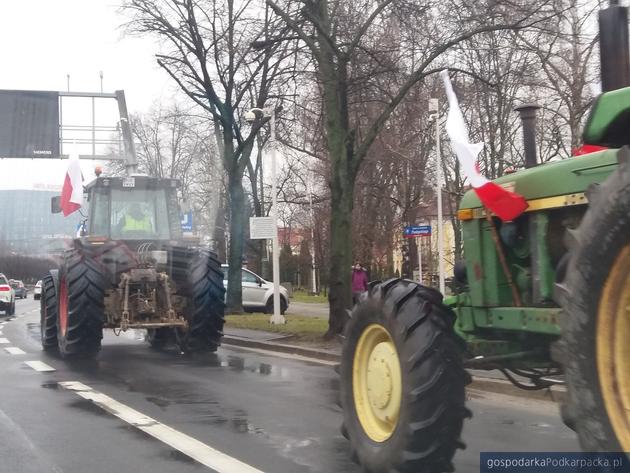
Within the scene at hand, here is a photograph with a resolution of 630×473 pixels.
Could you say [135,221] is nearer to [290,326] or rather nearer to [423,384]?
[290,326]

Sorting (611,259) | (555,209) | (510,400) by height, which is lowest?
(510,400)

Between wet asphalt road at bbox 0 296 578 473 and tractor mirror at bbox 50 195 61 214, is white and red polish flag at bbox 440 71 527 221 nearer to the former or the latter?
wet asphalt road at bbox 0 296 578 473

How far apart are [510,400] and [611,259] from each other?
593cm

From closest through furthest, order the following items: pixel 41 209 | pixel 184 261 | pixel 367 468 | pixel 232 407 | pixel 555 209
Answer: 1. pixel 555 209
2. pixel 367 468
3. pixel 232 407
4. pixel 184 261
5. pixel 41 209

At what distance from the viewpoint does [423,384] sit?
448 cm

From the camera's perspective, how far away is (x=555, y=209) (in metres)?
4.38

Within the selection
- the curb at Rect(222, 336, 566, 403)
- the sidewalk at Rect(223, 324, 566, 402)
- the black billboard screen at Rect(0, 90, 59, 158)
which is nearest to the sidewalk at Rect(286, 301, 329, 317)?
the sidewalk at Rect(223, 324, 566, 402)

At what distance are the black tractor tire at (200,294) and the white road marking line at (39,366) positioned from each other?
→ 2.52 metres

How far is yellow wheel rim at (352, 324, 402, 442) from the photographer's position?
4.89m

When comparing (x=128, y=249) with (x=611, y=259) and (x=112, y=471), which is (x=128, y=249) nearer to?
(x=112, y=471)

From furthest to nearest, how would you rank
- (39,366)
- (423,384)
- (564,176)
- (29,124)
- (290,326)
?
1. (29,124)
2. (290,326)
3. (39,366)
4. (423,384)
5. (564,176)

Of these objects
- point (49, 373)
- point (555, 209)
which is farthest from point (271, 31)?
point (555, 209)

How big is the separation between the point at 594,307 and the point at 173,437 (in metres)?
4.48

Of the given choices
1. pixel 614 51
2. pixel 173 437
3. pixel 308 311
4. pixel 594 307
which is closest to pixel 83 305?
pixel 173 437
